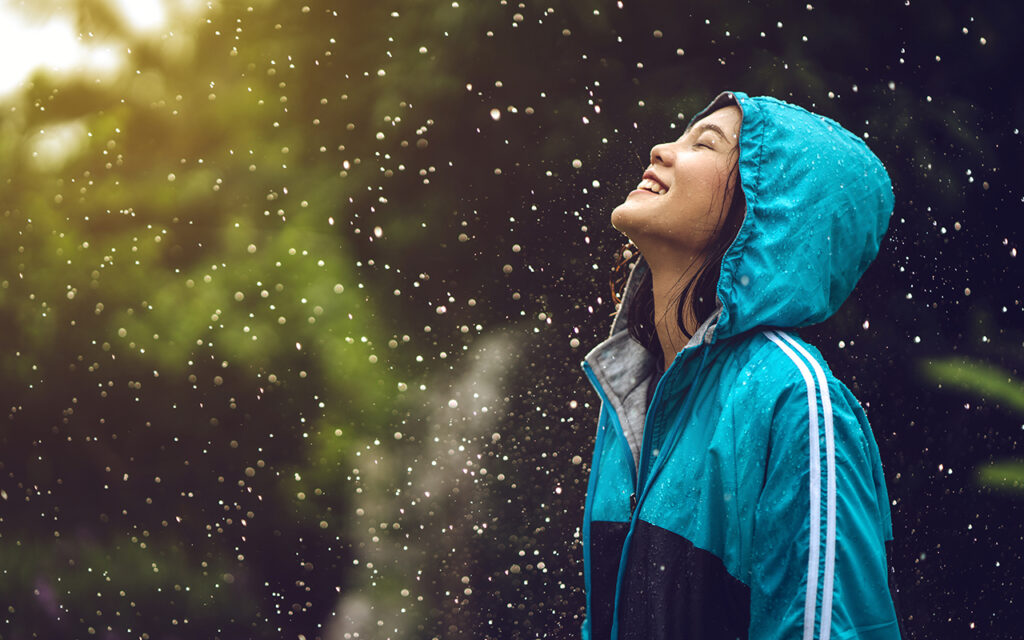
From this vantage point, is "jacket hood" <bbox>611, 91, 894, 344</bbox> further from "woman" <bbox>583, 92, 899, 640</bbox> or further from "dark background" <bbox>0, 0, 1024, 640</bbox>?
"dark background" <bbox>0, 0, 1024, 640</bbox>

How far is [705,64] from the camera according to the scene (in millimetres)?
1143

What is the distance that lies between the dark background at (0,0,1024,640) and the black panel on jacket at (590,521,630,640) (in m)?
0.37

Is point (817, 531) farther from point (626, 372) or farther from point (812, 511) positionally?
point (626, 372)

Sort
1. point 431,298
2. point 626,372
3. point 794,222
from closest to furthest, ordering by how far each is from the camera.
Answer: point 794,222 < point 626,372 < point 431,298

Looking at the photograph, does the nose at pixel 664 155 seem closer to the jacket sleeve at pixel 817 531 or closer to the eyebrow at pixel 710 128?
the eyebrow at pixel 710 128

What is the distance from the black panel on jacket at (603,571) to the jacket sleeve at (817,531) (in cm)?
19

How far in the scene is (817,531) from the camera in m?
0.60

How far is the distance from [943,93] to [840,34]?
0.59ft

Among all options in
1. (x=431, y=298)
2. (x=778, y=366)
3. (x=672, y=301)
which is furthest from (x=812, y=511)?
(x=431, y=298)

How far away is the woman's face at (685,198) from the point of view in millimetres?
754

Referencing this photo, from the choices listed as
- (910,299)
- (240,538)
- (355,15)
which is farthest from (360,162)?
(910,299)

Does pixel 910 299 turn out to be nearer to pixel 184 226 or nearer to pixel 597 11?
pixel 597 11

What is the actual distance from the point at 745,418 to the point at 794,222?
0.20m

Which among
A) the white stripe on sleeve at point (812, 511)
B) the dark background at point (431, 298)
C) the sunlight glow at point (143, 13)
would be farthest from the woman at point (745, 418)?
the sunlight glow at point (143, 13)
